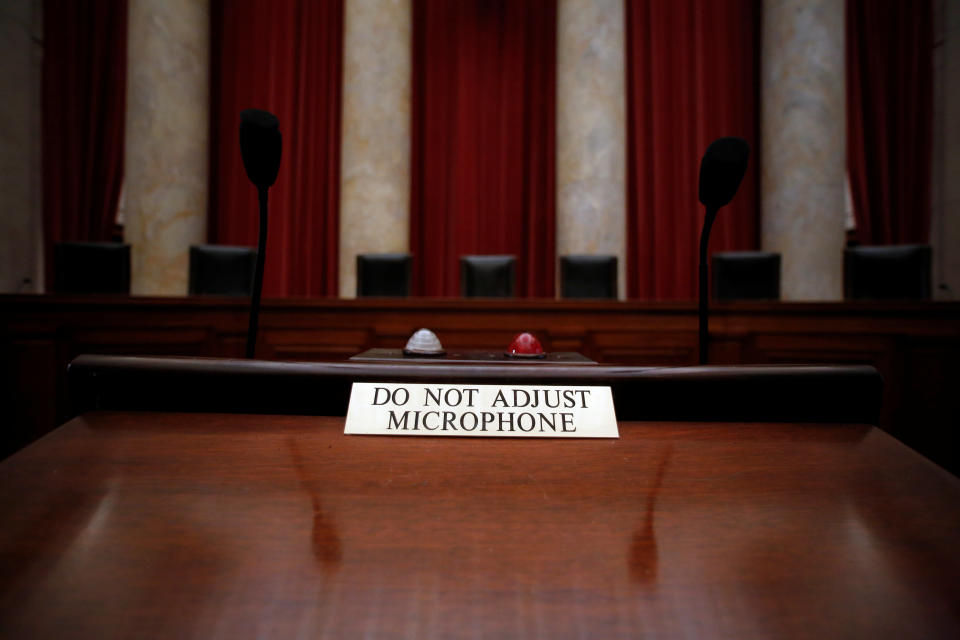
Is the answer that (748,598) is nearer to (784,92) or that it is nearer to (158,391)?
(158,391)

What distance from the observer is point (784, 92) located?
404 cm

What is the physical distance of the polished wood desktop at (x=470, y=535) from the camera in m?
0.30

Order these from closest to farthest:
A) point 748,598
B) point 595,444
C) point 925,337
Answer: point 748,598, point 595,444, point 925,337

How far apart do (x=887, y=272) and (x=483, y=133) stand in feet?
11.3

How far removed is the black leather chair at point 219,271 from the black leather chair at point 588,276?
2004mm

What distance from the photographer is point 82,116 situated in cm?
497

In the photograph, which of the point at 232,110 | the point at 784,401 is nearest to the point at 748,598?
the point at 784,401

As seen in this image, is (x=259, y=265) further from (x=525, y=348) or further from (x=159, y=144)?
(x=159, y=144)

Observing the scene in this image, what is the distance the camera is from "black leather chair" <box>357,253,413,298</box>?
3.27 meters

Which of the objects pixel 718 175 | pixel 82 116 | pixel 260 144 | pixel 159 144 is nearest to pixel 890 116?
pixel 718 175

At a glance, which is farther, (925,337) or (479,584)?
(925,337)

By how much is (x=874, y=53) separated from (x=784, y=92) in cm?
147

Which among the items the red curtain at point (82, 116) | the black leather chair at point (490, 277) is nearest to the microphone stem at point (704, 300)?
the black leather chair at point (490, 277)

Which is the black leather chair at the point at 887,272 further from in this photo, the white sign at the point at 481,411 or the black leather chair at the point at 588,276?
the white sign at the point at 481,411
